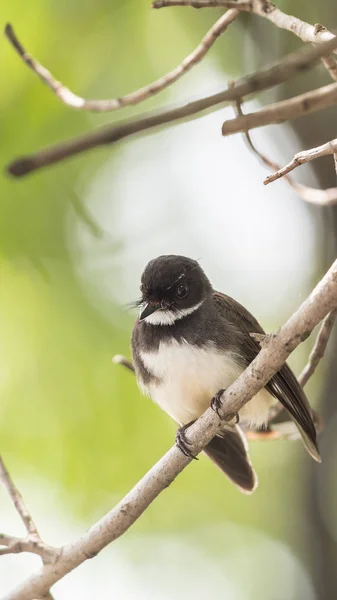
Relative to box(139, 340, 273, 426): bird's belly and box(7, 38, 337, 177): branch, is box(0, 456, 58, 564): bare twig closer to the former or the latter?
box(139, 340, 273, 426): bird's belly

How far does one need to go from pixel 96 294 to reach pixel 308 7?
2480 millimetres

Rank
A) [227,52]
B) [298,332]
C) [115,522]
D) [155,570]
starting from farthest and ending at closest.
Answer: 1. [155,570]
2. [227,52]
3. [115,522]
4. [298,332]

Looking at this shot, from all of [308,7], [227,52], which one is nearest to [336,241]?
[308,7]

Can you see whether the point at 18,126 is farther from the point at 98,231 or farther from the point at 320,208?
the point at 98,231

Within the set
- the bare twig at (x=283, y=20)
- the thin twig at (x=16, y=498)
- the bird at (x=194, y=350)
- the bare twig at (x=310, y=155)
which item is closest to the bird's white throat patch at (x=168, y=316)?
the bird at (x=194, y=350)

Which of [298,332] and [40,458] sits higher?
[298,332]

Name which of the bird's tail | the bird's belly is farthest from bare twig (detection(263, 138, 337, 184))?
the bird's tail

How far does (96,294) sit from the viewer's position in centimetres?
594

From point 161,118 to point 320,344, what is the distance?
1.98 meters

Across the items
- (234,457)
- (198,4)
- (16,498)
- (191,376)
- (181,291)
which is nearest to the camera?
(198,4)

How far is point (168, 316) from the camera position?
3418mm

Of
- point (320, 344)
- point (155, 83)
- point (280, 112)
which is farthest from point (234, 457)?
point (280, 112)

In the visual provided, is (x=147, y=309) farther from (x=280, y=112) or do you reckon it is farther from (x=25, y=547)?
(x=280, y=112)

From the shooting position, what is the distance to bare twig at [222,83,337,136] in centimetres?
132
